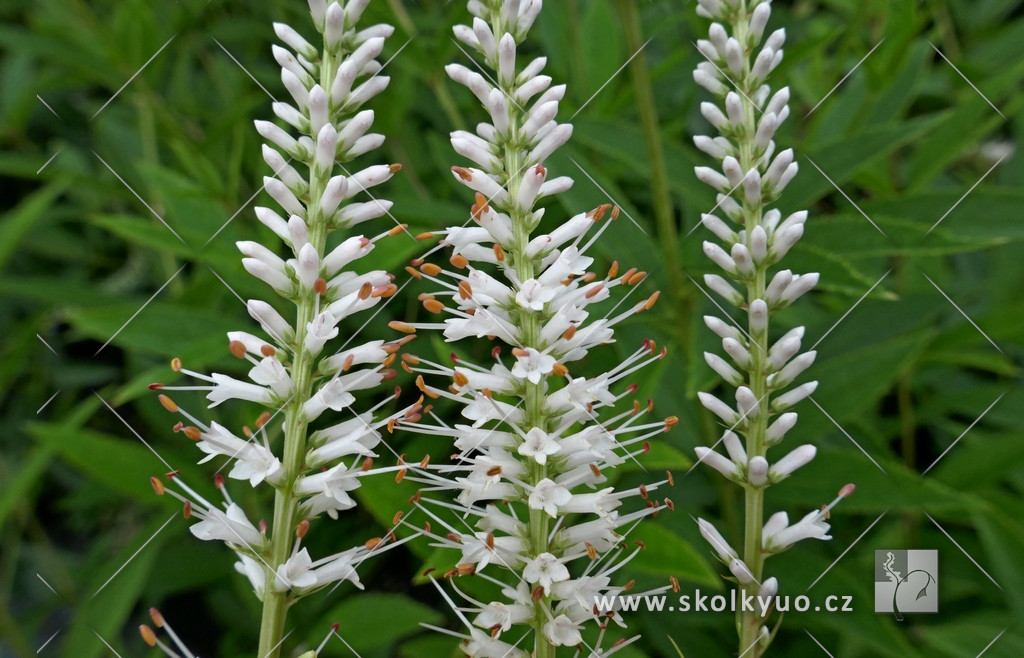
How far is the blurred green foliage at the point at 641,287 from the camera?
990 mm

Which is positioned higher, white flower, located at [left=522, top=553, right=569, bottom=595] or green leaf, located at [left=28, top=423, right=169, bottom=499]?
green leaf, located at [left=28, top=423, right=169, bottom=499]

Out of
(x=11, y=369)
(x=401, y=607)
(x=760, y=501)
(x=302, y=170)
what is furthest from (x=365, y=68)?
(x=11, y=369)

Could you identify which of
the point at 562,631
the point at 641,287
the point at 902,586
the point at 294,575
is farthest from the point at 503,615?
the point at 641,287

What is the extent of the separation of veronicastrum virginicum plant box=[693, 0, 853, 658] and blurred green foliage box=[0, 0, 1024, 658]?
0.41ft

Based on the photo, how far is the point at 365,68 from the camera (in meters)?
0.63

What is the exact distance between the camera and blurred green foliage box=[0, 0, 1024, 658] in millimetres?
990

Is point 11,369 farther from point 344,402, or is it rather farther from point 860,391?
point 860,391

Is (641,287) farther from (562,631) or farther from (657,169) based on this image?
(562,631)

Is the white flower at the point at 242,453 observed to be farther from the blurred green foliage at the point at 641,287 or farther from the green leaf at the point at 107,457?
the green leaf at the point at 107,457

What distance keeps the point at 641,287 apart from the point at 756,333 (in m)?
0.42

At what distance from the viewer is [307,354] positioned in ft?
1.95

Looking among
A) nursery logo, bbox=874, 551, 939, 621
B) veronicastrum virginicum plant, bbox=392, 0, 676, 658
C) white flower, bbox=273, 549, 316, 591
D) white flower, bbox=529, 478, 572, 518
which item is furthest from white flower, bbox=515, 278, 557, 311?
nursery logo, bbox=874, 551, 939, 621

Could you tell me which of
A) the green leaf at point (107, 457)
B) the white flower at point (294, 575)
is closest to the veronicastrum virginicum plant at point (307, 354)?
the white flower at point (294, 575)

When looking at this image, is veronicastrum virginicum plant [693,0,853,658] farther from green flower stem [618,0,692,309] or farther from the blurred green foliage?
green flower stem [618,0,692,309]
